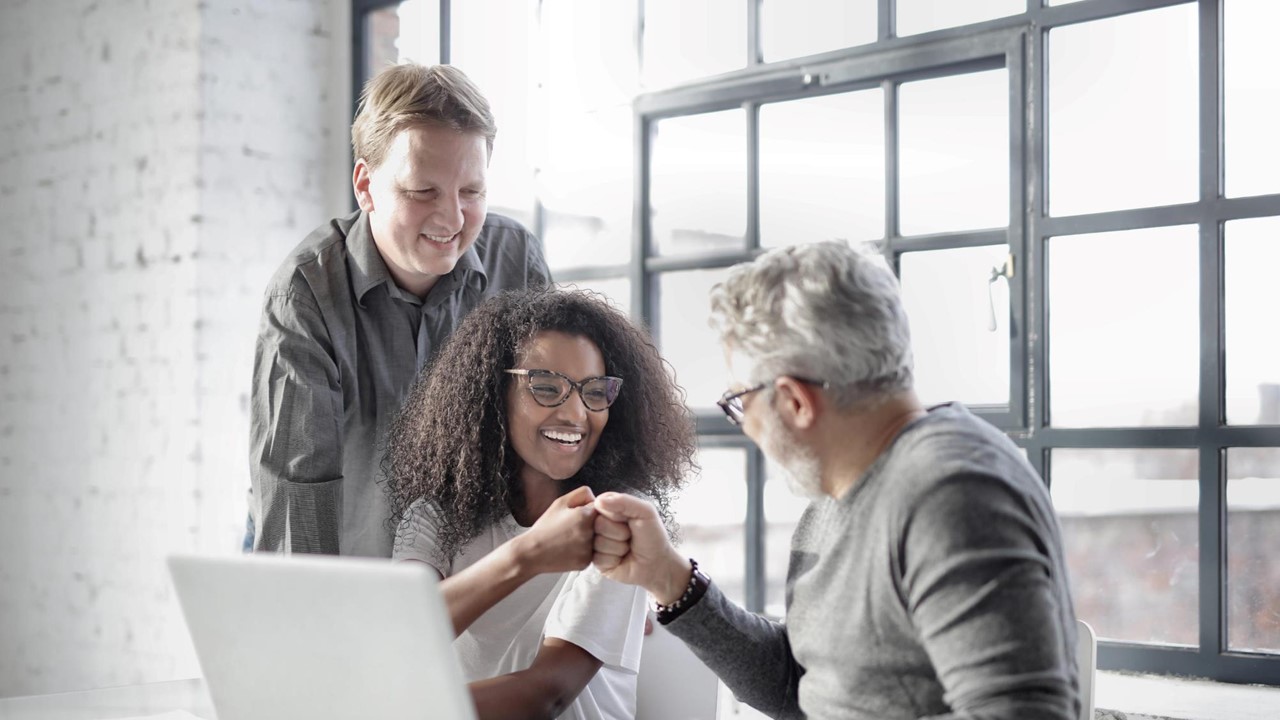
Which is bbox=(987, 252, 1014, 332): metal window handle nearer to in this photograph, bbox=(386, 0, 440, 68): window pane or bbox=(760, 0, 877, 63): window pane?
bbox=(760, 0, 877, 63): window pane

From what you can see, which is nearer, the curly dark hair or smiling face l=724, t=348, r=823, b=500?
smiling face l=724, t=348, r=823, b=500

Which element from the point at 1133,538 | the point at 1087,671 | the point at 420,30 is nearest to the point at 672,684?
the point at 1087,671

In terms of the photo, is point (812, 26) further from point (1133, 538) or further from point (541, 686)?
point (541, 686)

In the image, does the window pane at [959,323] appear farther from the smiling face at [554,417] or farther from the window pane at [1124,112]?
the smiling face at [554,417]

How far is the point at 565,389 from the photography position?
1.86 metres

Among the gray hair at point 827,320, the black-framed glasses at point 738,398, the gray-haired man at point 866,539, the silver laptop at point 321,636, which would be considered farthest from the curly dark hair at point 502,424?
the silver laptop at point 321,636

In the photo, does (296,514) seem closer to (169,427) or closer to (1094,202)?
(1094,202)

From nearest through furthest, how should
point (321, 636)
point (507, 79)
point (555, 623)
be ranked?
point (321, 636)
point (555, 623)
point (507, 79)

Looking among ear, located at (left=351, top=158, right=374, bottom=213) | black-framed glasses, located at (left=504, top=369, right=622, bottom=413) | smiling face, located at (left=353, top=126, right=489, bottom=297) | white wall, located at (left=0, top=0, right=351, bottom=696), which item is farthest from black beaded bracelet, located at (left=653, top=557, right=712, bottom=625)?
white wall, located at (left=0, top=0, right=351, bottom=696)

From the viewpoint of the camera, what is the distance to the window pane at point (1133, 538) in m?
2.41

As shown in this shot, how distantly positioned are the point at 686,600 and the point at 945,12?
1.69 m

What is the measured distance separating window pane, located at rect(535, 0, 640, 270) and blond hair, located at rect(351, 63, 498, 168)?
3.94 feet

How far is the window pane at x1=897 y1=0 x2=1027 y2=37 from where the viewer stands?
2635 millimetres

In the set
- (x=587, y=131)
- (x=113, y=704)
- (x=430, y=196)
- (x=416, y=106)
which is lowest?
(x=113, y=704)
